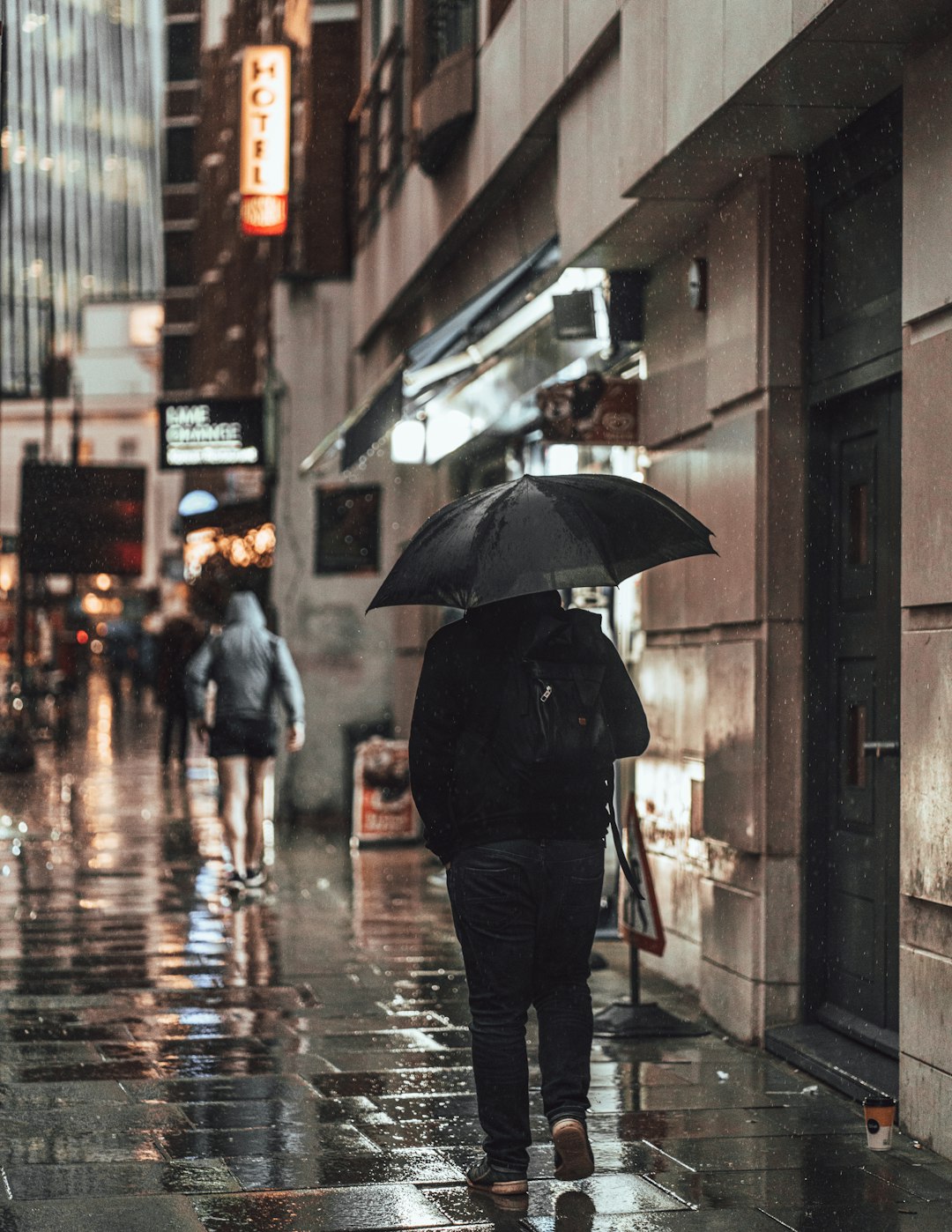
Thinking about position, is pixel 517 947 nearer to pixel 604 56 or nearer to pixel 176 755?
pixel 604 56

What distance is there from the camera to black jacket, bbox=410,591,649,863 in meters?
5.66

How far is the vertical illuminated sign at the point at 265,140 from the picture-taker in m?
22.7

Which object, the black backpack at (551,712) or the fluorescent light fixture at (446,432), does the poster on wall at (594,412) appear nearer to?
the fluorescent light fixture at (446,432)

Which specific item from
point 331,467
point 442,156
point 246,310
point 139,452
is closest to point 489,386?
point 442,156

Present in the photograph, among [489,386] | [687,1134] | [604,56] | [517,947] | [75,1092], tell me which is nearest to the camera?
[517,947]

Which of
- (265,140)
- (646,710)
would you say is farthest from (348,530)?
(646,710)

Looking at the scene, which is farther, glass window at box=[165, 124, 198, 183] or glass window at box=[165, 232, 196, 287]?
glass window at box=[165, 124, 198, 183]

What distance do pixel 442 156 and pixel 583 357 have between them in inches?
128

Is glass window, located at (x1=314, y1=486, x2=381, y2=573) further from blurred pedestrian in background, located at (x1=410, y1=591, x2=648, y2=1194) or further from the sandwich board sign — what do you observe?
blurred pedestrian in background, located at (x1=410, y1=591, x2=648, y2=1194)

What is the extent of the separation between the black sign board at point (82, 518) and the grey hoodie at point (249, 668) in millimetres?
9872

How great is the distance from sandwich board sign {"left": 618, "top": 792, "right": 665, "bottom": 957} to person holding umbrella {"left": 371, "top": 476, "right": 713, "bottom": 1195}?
253 cm

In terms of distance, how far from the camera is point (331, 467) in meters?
20.2

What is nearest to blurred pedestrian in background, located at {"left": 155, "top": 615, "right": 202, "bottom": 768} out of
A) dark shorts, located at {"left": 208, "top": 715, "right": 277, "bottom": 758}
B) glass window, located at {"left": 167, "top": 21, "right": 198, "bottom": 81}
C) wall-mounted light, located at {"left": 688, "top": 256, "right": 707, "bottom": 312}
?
dark shorts, located at {"left": 208, "top": 715, "right": 277, "bottom": 758}

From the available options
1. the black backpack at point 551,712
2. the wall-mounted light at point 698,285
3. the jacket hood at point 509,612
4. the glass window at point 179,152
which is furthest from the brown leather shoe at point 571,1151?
Result: the glass window at point 179,152
